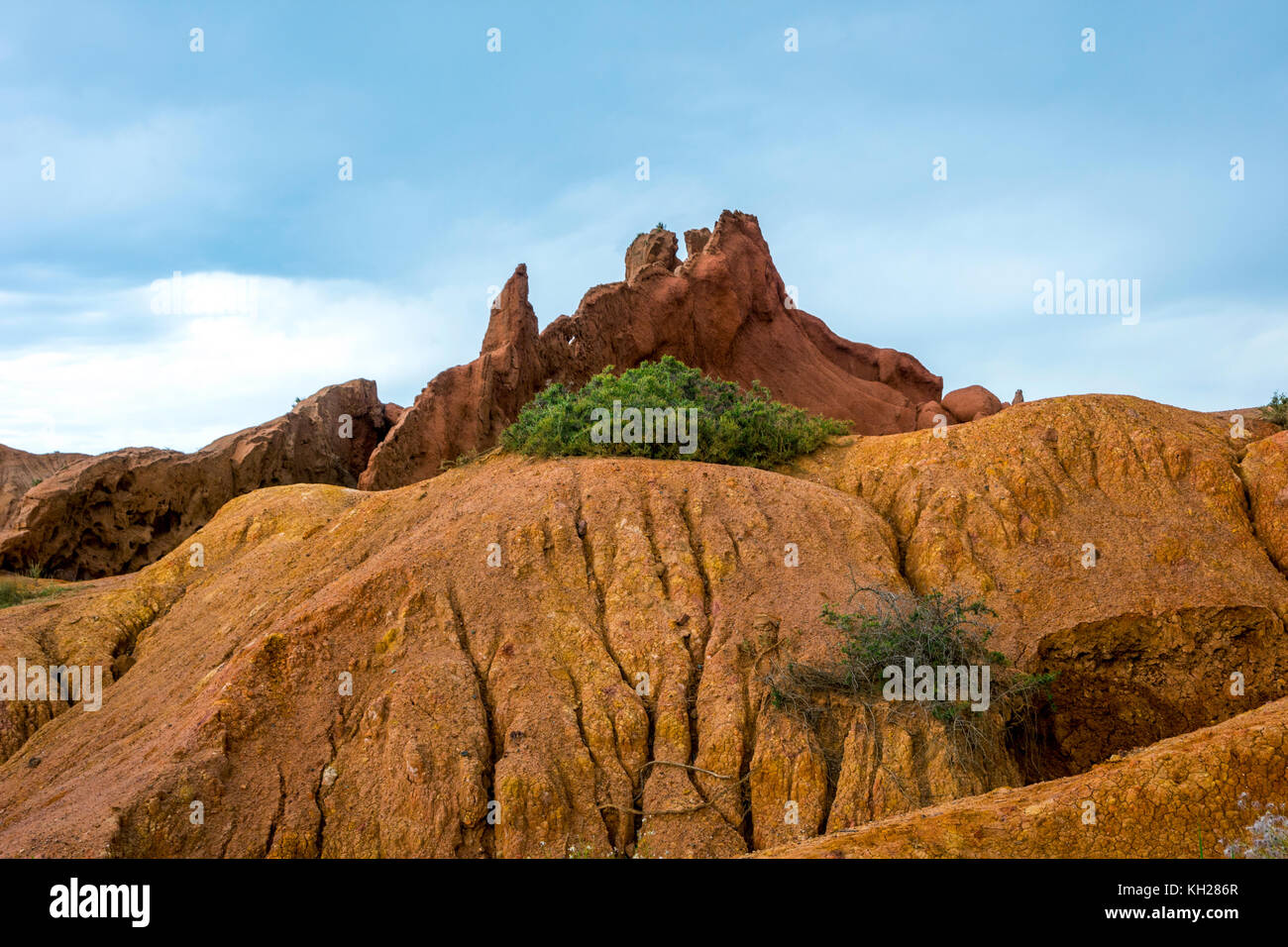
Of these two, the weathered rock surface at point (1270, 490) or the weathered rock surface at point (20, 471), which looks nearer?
the weathered rock surface at point (1270, 490)

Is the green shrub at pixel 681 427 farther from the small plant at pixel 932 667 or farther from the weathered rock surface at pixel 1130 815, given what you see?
the weathered rock surface at pixel 1130 815

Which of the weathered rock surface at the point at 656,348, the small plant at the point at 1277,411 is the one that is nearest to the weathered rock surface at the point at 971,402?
the weathered rock surface at the point at 656,348

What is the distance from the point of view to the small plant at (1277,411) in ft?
50.5

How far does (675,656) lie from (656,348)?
53.1 ft

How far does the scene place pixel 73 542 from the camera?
2330 centimetres

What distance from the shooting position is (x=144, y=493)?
24438mm

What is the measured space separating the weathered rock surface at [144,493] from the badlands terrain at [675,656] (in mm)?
8043

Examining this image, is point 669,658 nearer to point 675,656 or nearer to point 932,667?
point 675,656

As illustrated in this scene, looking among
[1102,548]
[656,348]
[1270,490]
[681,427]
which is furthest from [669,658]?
[656,348]

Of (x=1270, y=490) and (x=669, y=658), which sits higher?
(x=1270, y=490)

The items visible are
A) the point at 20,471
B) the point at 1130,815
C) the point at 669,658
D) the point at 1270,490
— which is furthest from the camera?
the point at 20,471

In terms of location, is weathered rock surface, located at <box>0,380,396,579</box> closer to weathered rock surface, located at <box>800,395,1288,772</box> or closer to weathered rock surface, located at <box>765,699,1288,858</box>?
weathered rock surface, located at <box>800,395,1288,772</box>

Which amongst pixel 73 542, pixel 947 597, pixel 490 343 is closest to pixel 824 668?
pixel 947 597
